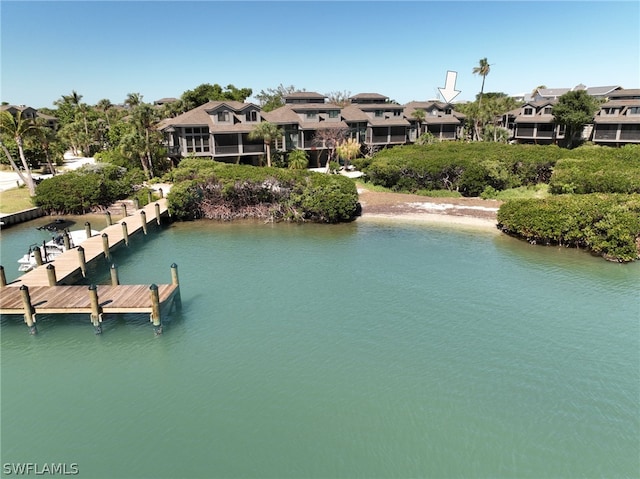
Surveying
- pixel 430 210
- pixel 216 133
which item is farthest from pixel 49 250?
pixel 430 210

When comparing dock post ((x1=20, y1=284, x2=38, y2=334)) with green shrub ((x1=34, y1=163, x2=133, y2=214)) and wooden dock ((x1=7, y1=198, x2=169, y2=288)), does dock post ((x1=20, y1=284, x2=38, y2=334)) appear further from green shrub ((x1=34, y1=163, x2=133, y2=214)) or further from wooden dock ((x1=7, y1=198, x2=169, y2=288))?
green shrub ((x1=34, y1=163, x2=133, y2=214))

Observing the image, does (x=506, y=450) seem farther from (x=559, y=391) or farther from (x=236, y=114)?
(x=236, y=114)

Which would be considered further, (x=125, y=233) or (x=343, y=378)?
(x=125, y=233)

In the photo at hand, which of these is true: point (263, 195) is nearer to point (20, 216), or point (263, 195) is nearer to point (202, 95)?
point (20, 216)

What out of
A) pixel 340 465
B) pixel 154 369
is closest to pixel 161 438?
pixel 154 369

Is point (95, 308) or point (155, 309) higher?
point (95, 308)

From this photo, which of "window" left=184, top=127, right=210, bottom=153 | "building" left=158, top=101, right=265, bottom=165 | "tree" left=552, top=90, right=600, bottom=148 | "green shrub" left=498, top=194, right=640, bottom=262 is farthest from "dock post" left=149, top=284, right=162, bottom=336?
"tree" left=552, top=90, right=600, bottom=148
